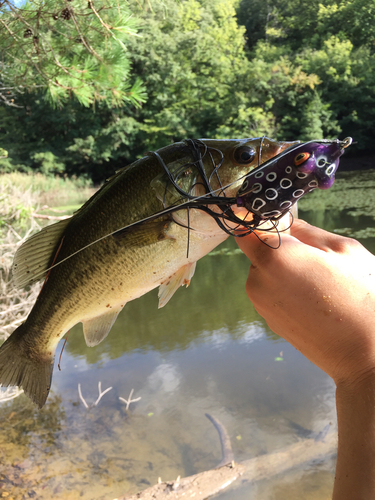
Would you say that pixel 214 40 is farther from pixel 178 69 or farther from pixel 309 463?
pixel 309 463

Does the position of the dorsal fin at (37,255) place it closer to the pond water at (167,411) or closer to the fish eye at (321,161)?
the fish eye at (321,161)

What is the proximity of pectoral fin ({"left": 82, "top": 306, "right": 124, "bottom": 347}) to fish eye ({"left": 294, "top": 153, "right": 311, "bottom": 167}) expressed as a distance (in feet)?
2.80

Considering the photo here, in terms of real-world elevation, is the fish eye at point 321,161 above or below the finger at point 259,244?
above

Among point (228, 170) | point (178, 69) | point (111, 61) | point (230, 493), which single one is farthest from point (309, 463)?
point (178, 69)

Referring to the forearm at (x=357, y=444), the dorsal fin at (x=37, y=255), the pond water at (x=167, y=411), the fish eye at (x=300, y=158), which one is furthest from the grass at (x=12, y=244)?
the forearm at (x=357, y=444)

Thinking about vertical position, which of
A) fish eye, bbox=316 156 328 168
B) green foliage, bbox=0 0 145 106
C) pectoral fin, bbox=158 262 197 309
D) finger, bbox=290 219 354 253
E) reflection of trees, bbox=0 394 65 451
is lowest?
reflection of trees, bbox=0 394 65 451

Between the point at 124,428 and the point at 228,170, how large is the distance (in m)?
3.98

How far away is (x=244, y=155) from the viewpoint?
3.96 feet

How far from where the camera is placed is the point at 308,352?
42.4 inches

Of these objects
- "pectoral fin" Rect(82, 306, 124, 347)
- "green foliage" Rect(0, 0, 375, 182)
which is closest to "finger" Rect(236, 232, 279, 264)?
"pectoral fin" Rect(82, 306, 124, 347)

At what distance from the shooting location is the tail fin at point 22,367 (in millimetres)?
1496

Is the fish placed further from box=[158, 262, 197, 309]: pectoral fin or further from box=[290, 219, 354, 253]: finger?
box=[290, 219, 354, 253]: finger

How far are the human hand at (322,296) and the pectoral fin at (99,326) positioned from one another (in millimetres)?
590

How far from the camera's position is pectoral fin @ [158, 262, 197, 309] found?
1.40 meters
